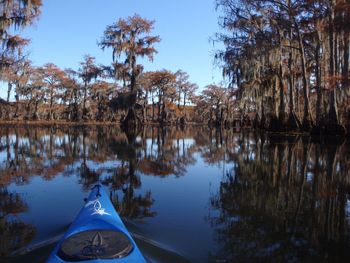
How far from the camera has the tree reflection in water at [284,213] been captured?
409 centimetres

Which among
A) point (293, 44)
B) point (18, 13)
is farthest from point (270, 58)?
point (18, 13)

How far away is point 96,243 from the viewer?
292cm

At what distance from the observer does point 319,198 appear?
21.2 feet

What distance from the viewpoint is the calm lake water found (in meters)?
4.10

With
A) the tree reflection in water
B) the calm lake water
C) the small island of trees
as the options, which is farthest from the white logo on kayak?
the small island of trees

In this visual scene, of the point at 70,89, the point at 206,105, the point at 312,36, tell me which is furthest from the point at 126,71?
the point at 206,105

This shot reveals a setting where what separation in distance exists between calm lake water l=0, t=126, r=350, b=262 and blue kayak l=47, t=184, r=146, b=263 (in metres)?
0.65

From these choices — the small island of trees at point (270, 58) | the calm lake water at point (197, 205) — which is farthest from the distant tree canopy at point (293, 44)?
the calm lake water at point (197, 205)

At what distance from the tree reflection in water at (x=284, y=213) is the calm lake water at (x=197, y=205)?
13mm

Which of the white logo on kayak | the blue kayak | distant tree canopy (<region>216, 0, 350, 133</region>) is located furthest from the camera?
distant tree canopy (<region>216, 0, 350, 133</region>)

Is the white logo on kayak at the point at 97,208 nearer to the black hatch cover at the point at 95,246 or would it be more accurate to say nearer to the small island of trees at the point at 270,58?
the black hatch cover at the point at 95,246

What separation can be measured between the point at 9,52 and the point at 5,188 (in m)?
22.9

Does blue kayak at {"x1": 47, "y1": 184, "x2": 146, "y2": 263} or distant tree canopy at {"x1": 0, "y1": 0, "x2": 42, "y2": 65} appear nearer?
blue kayak at {"x1": 47, "y1": 184, "x2": 146, "y2": 263}

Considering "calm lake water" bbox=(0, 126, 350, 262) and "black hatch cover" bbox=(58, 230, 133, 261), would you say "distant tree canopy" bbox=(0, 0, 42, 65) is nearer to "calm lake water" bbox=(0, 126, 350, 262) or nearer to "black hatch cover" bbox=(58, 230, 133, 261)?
"calm lake water" bbox=(0, 126, 350, 262)
